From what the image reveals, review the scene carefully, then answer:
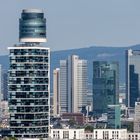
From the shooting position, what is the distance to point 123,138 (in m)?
123

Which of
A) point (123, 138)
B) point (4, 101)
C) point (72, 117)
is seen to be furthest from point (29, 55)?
point (4, 101)

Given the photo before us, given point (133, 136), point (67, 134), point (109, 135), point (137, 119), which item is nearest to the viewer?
point (109, 135)

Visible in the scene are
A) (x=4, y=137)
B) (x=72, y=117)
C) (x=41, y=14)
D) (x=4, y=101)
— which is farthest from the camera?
(x=4, y=101)

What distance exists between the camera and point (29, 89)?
120062mm

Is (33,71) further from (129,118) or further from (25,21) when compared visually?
(129,118)

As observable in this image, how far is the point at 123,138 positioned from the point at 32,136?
29.5ft

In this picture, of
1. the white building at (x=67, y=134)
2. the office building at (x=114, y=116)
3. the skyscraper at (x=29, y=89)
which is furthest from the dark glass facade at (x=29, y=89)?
the office building at (x=114, y=116)

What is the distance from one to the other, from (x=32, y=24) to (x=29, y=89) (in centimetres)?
653

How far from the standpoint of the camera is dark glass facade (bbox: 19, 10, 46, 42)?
404ft

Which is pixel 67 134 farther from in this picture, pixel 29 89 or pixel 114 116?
pixel 114 116

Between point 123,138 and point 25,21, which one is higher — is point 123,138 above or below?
below

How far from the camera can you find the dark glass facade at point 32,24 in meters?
123

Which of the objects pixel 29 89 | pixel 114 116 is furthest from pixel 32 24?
pixel 114 116

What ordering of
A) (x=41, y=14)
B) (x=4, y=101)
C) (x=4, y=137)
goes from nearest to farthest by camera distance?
(x=4, y=137) → (x=41, y=14) → (x=4, y=101)
